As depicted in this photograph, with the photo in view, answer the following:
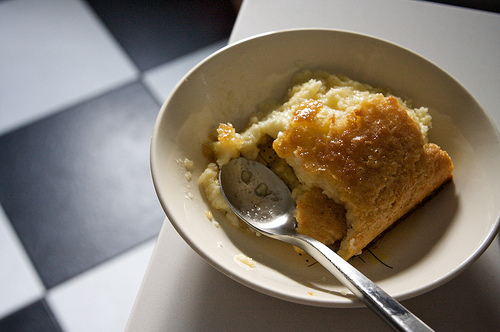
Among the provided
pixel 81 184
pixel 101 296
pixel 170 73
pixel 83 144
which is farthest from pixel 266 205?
pixel 170 73

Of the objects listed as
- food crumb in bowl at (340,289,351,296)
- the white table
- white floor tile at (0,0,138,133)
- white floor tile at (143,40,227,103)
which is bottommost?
white floor tile at (0,0,138,133)

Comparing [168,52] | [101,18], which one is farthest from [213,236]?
[101,18]

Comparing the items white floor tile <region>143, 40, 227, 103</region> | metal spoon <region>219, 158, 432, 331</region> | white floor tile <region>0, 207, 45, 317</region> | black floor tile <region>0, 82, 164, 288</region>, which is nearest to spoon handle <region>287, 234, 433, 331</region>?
metal spoon <region>219, 158, 432, 331</region>

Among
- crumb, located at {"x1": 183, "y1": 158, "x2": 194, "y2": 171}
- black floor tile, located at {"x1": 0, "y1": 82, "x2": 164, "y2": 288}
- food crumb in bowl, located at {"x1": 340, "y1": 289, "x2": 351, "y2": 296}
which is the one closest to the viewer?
food crumb in bowl, located at {"x1": 340, "y1": 289, "x2": 351, "y2": 296}

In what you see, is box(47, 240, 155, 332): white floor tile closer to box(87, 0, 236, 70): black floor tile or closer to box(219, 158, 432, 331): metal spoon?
box(219, 158, 432, 331): metal spoon

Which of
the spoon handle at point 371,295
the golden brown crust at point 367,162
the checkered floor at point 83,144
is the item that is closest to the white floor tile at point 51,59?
the checkered floor at point 83,144

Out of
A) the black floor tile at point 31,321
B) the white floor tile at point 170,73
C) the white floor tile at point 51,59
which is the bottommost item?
the black floor tile at point 31,321

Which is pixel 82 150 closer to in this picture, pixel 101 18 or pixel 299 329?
pixel 101 18

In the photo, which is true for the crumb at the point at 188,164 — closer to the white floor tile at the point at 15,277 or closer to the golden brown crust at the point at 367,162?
the golden brown crust at the point at 367,162

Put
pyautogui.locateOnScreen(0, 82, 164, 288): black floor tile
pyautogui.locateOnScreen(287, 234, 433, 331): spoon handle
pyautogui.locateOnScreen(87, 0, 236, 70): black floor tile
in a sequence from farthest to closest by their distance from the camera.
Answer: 1. pyautogui.locateOnScreen(87, 0, 236, 70): black floor tile
2. pyautogui.locateOnScreen(0, 82, 164, 288): black floor tile
3. pyautogui.locateOnScreen(287, 234, 433, 331): spoon handle
